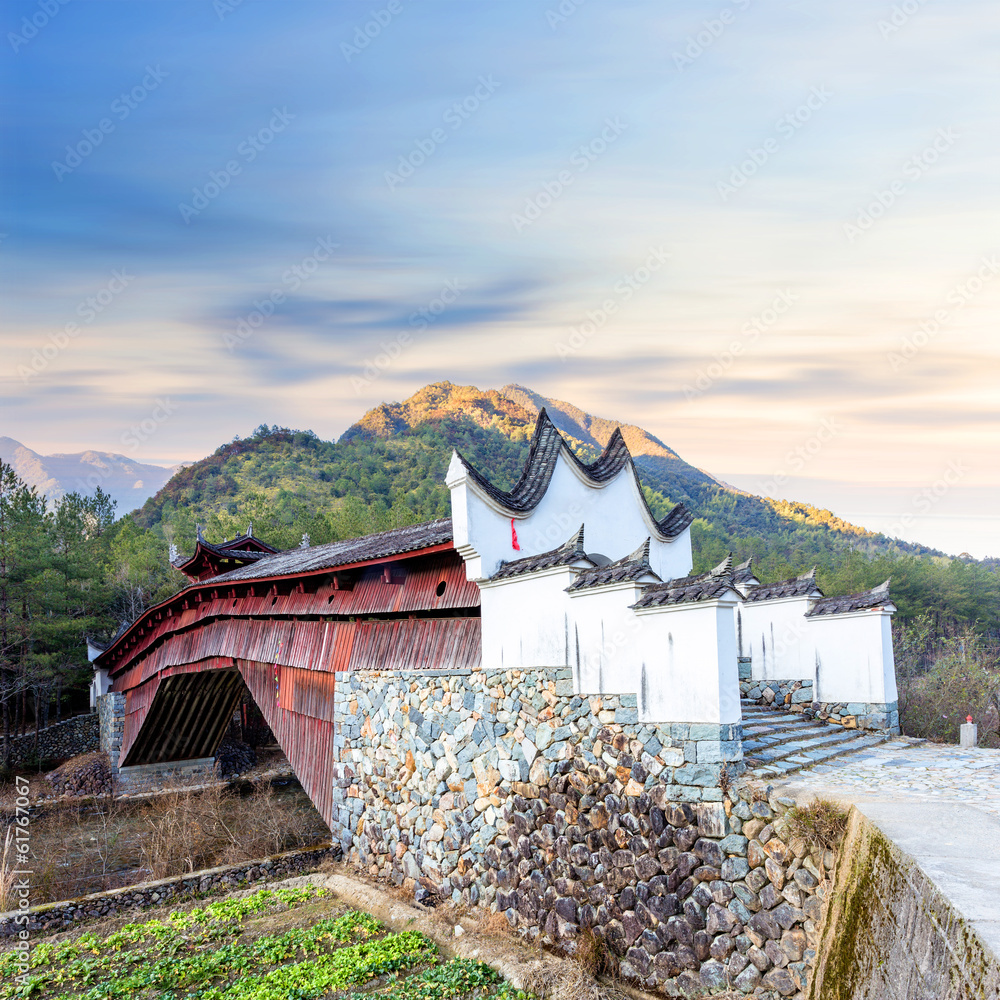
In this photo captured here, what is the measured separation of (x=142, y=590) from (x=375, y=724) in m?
24.3

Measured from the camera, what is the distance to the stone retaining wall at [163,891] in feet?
35.2

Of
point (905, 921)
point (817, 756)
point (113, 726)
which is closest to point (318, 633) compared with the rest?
point (817, 756)

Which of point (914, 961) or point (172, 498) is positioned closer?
point (914, 961)

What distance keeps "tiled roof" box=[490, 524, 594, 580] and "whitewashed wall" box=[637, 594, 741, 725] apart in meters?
1.15

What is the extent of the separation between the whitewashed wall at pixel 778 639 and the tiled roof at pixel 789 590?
0.06m

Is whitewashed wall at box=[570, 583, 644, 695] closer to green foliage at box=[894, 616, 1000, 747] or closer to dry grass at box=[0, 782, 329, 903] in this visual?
green foliage at box=[894, 616, 1000, 747]

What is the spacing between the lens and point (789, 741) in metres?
7.74

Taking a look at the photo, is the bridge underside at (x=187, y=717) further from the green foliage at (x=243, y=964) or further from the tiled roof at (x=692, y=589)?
the tiled roof at (x=692, y=589)

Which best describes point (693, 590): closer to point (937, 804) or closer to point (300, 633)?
point (937, 804)

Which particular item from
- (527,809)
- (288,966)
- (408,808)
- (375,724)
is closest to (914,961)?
(527,809)

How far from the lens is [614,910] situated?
6.71 metres

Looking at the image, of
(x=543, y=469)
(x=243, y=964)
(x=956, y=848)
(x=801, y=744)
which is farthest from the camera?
(x=543, y=469)

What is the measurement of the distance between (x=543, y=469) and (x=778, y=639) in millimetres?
4151

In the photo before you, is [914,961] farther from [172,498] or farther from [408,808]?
[172,498]
